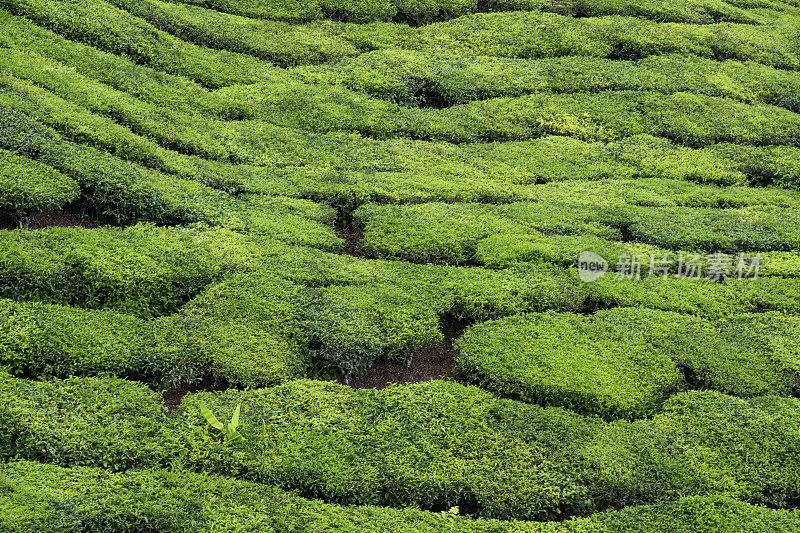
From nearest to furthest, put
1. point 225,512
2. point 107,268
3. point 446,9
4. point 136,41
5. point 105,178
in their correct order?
point 225,512, point 107,268, point 105,178, point 136,41, point 446,9

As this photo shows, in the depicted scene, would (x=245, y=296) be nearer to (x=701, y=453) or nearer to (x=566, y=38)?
(x=701, y=453)

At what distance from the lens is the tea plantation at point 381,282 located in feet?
31.4

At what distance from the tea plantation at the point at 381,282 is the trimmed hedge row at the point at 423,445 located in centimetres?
4

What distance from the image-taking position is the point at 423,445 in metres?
10.2

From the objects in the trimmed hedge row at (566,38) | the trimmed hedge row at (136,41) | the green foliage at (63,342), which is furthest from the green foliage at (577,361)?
the trimmed hedge row at (566,38)

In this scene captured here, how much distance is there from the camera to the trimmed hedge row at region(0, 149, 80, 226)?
12.5 metres

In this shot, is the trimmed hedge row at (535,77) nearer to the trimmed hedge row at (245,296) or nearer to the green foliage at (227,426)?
the trimmed hedge row at (245,296)

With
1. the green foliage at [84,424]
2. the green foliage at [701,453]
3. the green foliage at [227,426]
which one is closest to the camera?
the green foliage at [84,424]

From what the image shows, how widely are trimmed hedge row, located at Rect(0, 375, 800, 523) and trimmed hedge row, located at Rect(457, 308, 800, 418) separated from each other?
0.47 metres

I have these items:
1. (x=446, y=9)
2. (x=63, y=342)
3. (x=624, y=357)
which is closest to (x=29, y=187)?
(x=63, y=342)

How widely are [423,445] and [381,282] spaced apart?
3.87 metres

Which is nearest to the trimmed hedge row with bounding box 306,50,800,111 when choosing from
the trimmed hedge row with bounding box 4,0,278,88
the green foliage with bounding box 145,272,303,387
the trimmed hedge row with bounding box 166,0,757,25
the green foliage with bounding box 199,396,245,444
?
the trimmed hedge row with bounding box 4,0,278,88

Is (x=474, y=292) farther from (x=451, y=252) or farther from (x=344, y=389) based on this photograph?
(x=344, y=389)

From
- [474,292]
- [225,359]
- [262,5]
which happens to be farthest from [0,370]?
[262,5]
